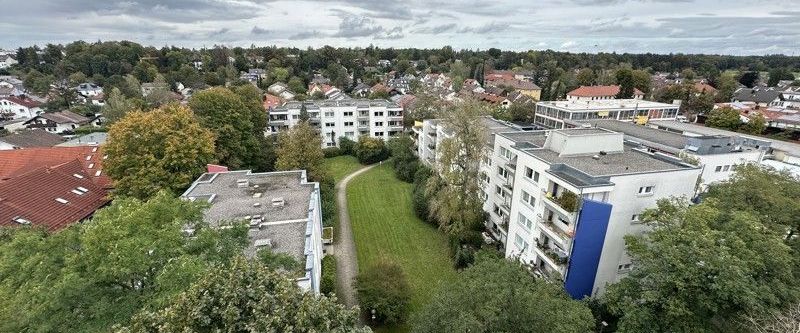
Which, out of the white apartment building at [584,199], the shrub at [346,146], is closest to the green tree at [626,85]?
the shrub at [346,146]

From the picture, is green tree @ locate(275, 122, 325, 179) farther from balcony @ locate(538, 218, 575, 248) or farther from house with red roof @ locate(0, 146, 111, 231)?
balcony @ locate(538, 218, 575, 248)

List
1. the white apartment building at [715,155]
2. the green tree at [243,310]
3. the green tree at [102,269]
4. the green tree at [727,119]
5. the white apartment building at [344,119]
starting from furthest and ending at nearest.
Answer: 1. the green tree at [727,119]
2. the white apartment building at [344,119]
3. the white apartment building at [715,155]
4. the green tree at [102,269]
5. the green tree at [243,310]

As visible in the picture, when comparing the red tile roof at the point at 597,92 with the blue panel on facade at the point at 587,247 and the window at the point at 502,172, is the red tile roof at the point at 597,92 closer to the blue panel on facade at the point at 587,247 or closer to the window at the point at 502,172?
the window at the point at 502,172

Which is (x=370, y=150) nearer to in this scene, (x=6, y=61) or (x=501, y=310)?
(x=501, y=310)

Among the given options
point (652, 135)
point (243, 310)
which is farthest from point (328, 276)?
point (652, 135)

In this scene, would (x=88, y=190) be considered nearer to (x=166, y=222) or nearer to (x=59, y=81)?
(x=166, y=222)

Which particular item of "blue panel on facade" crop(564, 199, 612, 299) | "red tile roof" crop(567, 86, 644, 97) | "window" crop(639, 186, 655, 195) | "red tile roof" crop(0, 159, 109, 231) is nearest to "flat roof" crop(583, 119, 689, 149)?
"window" crop(639, 186, 655, 195)
